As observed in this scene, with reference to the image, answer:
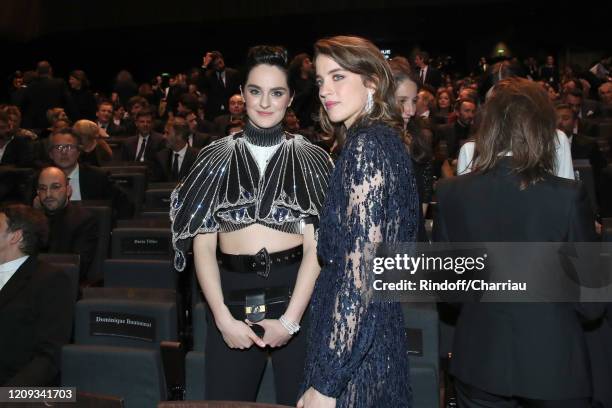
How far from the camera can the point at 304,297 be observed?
203 centimetres

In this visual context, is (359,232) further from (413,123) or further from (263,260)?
(413,123)

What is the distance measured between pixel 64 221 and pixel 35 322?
4.79 ft

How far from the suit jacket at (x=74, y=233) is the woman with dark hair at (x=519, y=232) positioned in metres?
2.76

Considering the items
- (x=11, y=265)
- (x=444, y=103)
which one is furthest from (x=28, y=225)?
(x=444, y=103)

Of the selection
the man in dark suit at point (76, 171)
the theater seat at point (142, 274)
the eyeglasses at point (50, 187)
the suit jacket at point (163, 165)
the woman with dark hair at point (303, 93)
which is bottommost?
the theater seat at point (142, 274)

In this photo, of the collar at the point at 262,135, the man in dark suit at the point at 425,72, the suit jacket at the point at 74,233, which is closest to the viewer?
the collar at the point at 262,135

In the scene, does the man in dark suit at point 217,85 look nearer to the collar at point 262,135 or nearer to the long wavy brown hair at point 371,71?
the collar at point 262,135

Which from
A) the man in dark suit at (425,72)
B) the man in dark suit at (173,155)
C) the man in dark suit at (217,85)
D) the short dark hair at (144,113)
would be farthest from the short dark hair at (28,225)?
the man in dark suit at (425,72)

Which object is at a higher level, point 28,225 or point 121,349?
point 28,225

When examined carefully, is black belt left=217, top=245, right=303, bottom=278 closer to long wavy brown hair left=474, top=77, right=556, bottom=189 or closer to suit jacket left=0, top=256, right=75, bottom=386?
long wavy brown hair left=474, top=77, right=556, bottom=189

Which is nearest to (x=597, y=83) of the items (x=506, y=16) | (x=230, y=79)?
(x=506, y=16)

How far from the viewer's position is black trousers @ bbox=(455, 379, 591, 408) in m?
1.83

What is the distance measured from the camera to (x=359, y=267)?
1468mm

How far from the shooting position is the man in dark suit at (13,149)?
652 cm
